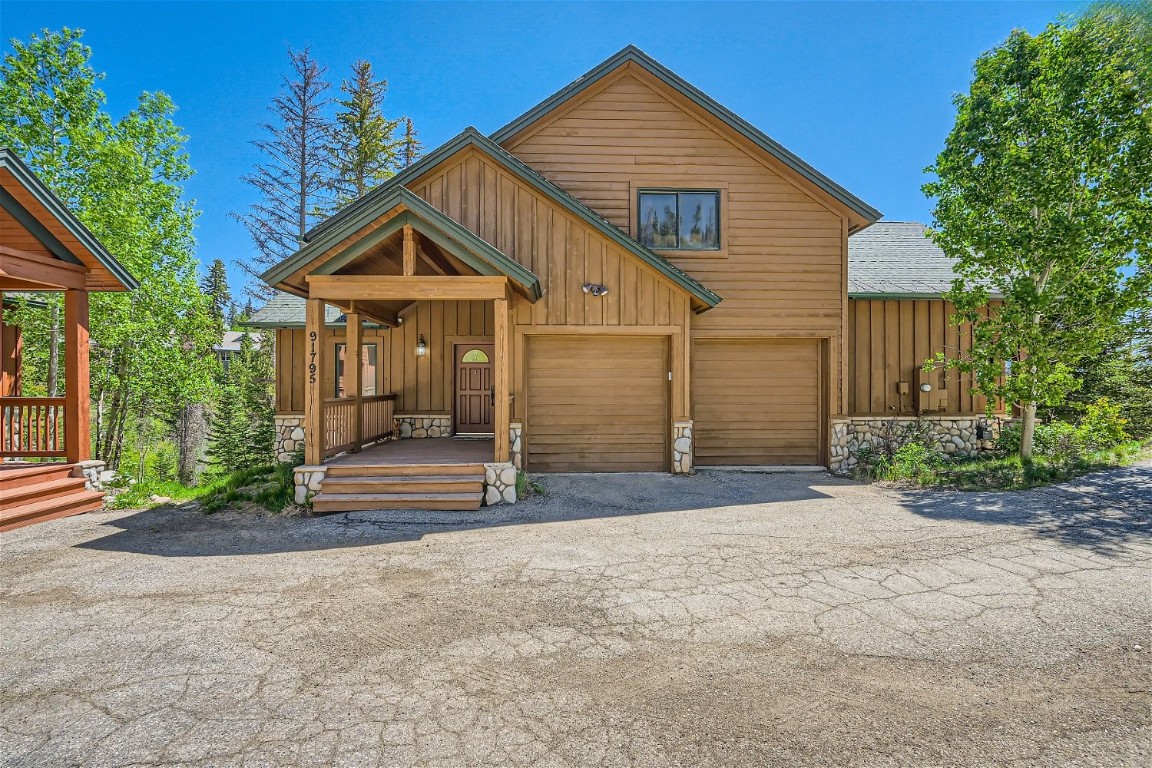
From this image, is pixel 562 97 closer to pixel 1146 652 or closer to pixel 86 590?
pixel 86 590

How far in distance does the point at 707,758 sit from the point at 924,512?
5.72 meters

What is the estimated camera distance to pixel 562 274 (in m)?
8.91

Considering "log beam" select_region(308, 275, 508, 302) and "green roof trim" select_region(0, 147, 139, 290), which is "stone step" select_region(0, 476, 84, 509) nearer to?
"green roof trim" select_region(0, 147, 139, 290)

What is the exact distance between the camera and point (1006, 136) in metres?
8.55

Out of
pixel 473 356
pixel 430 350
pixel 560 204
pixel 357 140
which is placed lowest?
pixel 473 356

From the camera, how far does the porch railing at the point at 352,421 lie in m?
7.86

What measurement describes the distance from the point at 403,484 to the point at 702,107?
27.3 feet

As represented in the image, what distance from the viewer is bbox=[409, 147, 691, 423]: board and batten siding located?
8.86 metres

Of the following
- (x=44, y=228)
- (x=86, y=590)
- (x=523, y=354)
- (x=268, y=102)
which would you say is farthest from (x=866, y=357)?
(x=268, y=102)

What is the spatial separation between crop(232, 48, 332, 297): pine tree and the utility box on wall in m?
22.8

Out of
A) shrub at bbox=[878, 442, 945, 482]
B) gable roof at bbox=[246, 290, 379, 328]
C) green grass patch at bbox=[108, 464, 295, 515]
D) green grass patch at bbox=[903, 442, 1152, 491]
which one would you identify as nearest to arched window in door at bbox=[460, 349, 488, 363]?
gable roof at bbox=[246, 290, 379, 328]

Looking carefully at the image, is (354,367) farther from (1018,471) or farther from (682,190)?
(1018,471)

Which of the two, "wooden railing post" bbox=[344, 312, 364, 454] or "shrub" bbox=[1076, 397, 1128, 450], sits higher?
"wooden railing post" bbox=[344, 312, 364, 454]

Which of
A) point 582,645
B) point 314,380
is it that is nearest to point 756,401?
point 314,380
